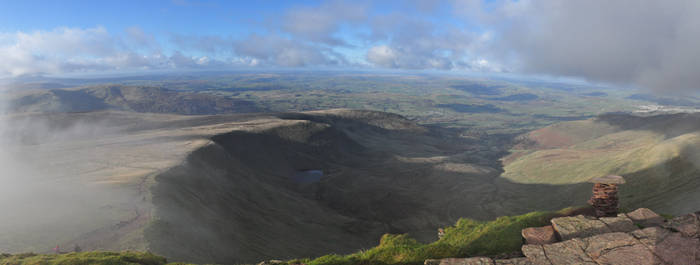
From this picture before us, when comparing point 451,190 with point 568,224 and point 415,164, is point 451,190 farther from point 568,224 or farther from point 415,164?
point 568,224

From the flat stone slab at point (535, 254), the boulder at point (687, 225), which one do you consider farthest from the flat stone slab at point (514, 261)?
the boulder at point (687, 225)

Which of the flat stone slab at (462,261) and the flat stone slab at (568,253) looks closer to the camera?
the flat stone slab at (568,253)

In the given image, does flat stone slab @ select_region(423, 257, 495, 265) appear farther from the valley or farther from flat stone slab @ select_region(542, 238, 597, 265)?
the valley

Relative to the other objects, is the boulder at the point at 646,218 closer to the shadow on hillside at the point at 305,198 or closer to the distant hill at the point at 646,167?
the shadow on hillside at the point at 305,198

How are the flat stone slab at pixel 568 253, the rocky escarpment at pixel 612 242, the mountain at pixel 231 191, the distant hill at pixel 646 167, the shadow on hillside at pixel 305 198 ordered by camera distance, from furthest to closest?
the distant hill at pixel 646 167, the shadow on hillside at pixel 305 198, the mountain at pixel 231 191, the flat stone slab at pixel 568 253, the rocky escarpment at pixel 612 242

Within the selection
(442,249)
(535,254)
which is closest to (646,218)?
(535,254)

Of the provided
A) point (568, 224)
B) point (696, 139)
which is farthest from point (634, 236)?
point (696, 139)

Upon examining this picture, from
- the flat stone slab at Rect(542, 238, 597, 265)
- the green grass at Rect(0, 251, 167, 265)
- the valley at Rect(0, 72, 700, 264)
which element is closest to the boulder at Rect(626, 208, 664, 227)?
the flat stone slab at Rect(542, 238, 597, 265)
